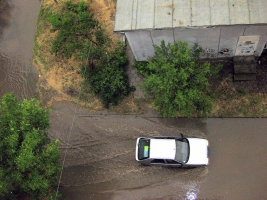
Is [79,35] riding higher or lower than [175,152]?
higher

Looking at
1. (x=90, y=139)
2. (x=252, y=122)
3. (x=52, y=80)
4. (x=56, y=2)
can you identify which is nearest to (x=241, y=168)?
(x=252, y=122)

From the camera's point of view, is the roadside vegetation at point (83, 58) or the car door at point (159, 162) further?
the roadside vegetation at point (83, 58)

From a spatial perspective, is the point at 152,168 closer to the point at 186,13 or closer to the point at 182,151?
the point at 182,151

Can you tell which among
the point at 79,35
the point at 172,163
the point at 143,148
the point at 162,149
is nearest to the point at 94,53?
the point at 79,35

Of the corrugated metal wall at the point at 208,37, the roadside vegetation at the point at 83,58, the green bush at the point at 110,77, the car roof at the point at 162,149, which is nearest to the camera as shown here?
the corrugated metal wall at the point at 208,37

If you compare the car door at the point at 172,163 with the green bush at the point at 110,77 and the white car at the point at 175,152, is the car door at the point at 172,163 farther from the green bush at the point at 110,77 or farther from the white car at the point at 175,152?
the green bush at the point at 110,77

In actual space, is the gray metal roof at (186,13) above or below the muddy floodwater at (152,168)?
above

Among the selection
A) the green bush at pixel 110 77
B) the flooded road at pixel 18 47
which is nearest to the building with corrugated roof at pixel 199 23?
the green bush at pixel 110 77
